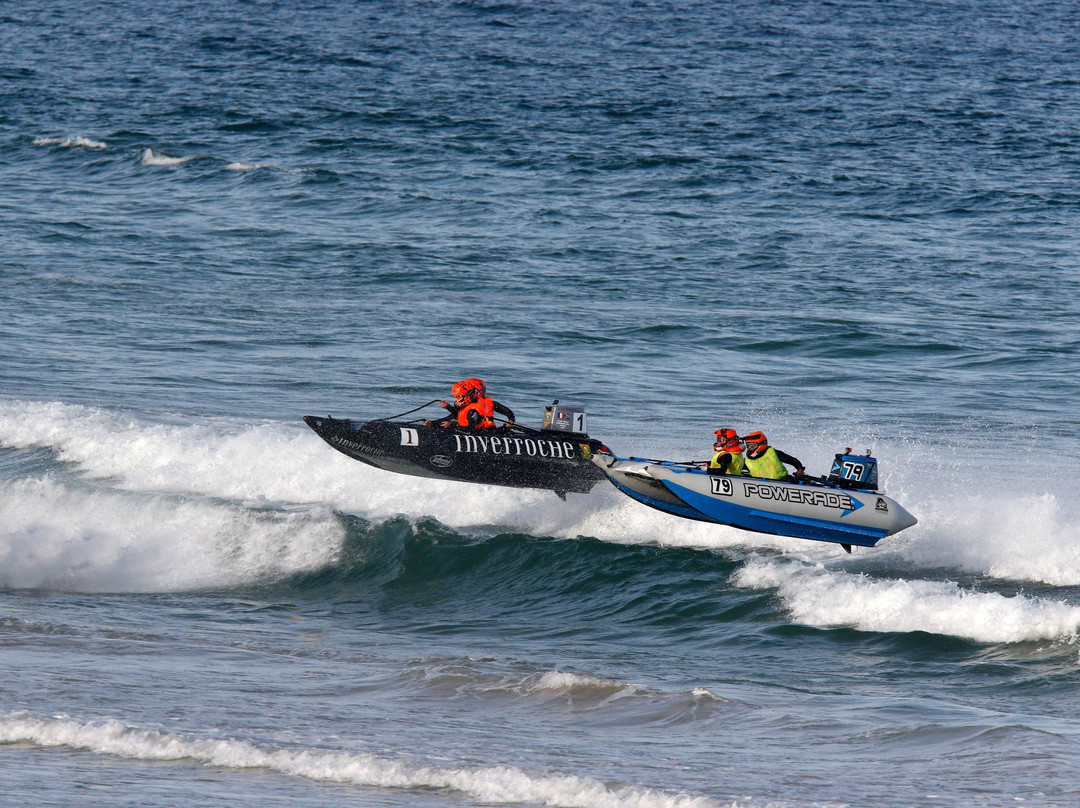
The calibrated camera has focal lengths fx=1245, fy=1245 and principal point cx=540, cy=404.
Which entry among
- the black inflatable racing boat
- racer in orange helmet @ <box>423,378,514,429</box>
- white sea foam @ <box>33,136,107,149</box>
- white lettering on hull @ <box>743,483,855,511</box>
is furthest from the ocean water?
racer in orange helmet @ <box>423,378,514,429</box>

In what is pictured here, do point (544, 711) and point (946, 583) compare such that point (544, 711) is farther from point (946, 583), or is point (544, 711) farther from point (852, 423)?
point (852, 423)

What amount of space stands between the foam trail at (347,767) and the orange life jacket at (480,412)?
6630mm

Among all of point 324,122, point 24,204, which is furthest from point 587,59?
point 24,204

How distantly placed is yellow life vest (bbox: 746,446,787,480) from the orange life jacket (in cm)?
310

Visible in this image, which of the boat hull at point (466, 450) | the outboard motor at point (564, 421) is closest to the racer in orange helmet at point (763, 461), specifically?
the boat hull at point (466, 450)

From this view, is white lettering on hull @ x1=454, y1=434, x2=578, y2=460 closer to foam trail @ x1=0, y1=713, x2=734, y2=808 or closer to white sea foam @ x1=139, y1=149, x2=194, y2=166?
foam trail @ x1=0, y1=713, x2=734, y2=808

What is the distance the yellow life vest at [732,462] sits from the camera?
1327 centimetres

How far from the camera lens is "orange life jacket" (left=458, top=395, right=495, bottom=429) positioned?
47.1 feet

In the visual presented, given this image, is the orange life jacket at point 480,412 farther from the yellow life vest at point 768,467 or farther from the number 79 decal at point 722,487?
the yellow life vest at point 768,467

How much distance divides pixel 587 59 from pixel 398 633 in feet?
143

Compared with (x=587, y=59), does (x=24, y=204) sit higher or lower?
lower

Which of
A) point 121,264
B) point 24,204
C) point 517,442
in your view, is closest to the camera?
point 517,442

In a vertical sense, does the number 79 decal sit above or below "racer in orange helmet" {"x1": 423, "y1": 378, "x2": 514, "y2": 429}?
below

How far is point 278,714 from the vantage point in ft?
28.8
